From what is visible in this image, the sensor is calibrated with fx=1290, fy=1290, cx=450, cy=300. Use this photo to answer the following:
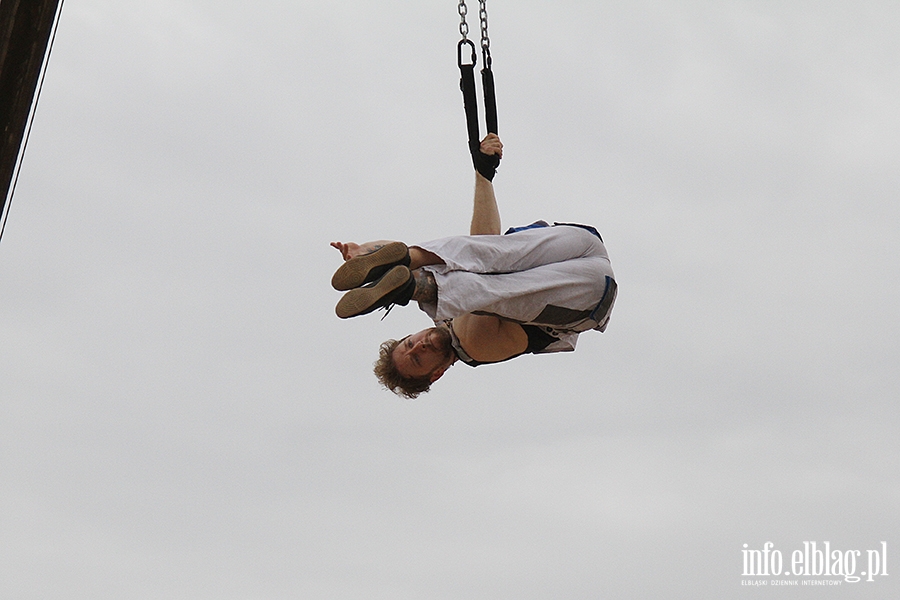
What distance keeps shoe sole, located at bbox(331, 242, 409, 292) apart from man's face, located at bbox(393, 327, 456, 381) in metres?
0.71

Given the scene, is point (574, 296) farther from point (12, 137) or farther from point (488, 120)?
point (12, 137)

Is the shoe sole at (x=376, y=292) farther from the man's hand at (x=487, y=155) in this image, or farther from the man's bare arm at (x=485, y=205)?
the man's hand at (x=487, y=155)

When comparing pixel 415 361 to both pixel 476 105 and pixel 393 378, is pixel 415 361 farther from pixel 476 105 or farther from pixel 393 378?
pixel 476 105

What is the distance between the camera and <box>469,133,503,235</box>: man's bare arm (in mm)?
5828

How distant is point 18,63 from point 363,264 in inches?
72.7

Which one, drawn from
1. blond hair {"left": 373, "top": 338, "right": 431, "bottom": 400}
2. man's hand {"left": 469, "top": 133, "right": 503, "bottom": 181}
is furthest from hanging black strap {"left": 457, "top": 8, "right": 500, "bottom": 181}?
blond hair {"left": 373, "top": 338, "right": 431, "bottom": 400}

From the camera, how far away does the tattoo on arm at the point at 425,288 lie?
17.8 ft

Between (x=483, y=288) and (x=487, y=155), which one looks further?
(x=487, y=155)

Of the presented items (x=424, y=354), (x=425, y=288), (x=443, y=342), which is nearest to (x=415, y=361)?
(x=424, y=354)

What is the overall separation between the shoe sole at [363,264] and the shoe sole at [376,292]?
0.16ft

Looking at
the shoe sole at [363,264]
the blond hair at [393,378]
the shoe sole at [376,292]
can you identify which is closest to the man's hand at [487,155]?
the shoe sole at [363,264]

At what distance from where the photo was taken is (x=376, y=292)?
5328mm

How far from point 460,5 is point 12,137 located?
2.14 m

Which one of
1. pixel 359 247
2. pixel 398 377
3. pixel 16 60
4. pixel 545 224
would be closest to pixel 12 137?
pixel 16 60
